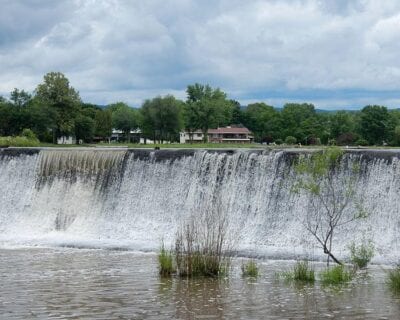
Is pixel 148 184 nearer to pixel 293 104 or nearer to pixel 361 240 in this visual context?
pixel 361 240

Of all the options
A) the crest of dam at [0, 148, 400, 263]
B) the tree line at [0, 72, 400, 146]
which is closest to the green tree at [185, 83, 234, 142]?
the tree line at [0, 72, 400, 146]

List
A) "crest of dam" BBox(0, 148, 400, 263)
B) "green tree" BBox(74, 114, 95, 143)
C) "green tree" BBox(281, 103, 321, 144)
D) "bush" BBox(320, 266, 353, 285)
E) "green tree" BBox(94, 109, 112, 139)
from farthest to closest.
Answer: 1. "green tree" BBox(94, 109, 112, 139)
2. "green tree" BBox(281, 103, 321, 144)
3. "green tree" BBox(74, 114, 95, 143)
4. "crest of dam" BBox(0, 148, 400, 263)
5. "bush" BBox(320, 266, 353, 285)

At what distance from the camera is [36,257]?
24.2 meters

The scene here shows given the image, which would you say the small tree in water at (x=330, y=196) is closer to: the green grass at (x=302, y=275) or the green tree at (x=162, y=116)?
the green grass at (x=302, y=275)

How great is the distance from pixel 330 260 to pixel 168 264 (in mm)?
5654

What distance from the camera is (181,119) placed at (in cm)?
10006

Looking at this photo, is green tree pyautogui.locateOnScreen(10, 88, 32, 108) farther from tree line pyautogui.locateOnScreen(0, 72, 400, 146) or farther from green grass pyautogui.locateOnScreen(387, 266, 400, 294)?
green grass pyautogui.locateOnScreen(387, 266, 400, 294)

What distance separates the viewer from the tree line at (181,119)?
3223 inches

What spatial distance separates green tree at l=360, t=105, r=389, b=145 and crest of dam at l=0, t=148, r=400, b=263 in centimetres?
7015

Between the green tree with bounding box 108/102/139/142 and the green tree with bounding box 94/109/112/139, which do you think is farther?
the green tree with bounding box 108/102/139/142

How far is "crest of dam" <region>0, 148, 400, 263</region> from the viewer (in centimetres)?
2545

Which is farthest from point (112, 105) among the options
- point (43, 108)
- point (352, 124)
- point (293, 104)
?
point (43, 108)

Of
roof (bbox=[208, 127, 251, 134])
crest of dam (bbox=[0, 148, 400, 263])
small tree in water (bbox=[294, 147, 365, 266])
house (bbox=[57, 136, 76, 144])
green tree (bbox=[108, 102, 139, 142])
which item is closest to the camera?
crest of dam (bbox=[0, 148, 400, 263])

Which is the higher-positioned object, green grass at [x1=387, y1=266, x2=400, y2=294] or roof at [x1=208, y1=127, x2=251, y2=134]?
roof at [x1=208, y1=127, x2=251, y2=134]
